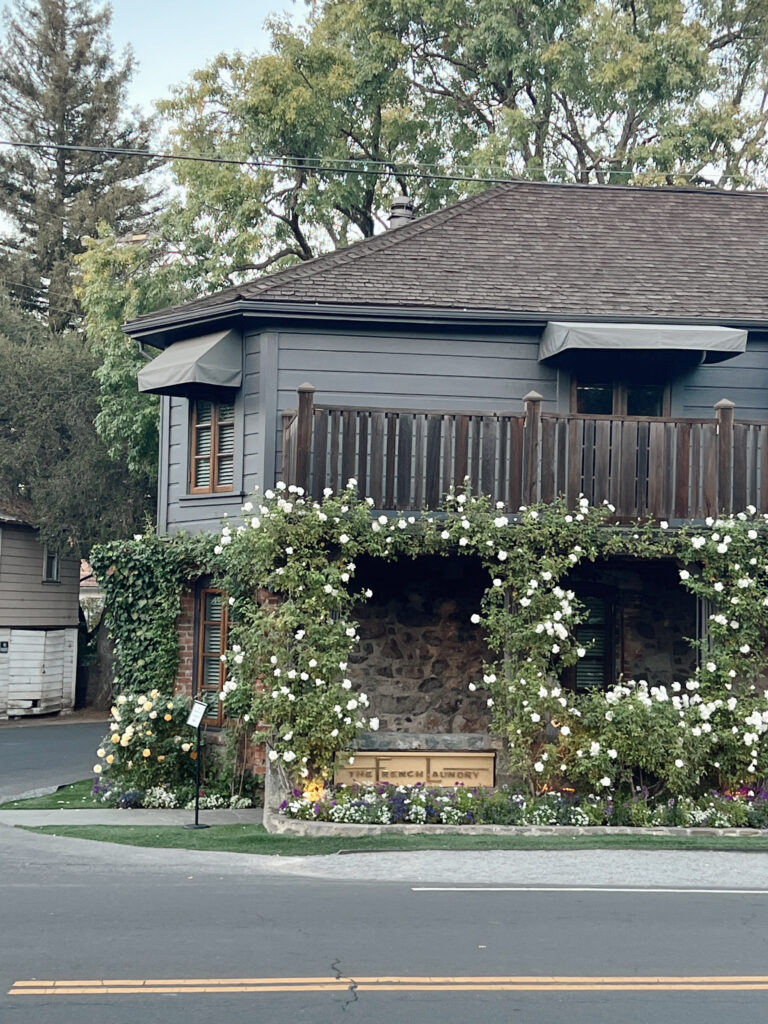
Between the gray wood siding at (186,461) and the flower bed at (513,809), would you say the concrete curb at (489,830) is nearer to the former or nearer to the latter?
the flower bed at (513,809)

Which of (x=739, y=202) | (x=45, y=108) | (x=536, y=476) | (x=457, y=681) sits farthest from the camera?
(x=45, y=108)

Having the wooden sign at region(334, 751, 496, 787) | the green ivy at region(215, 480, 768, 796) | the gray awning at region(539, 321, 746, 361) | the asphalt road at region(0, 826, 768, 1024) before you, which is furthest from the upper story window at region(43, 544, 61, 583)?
the asphalt road at region(0, 826, 768, 1024)

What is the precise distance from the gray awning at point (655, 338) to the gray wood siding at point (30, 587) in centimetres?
2007

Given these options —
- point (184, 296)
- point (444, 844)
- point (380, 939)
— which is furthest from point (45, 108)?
point (380, 939)

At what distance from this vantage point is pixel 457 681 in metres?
16.7

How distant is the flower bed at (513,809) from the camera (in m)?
14.3

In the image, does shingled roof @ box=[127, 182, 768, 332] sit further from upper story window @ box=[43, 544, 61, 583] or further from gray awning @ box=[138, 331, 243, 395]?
upper story window @ box=[43, 544, 61, 583]

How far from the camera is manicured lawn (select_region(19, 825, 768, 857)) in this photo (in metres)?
13.2

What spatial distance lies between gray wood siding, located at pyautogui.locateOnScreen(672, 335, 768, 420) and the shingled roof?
0.63 m

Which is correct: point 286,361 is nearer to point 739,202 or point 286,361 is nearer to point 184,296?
point 739,202

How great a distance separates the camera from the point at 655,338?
16.1 meters

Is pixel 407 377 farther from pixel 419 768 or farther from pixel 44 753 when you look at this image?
pixel 44 753

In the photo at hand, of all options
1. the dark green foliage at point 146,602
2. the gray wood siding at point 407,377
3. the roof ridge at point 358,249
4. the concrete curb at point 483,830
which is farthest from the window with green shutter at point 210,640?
the roof ridge at point 358,249

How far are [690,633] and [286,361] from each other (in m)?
6.50
